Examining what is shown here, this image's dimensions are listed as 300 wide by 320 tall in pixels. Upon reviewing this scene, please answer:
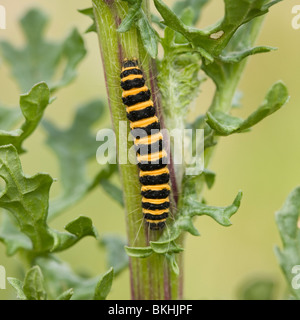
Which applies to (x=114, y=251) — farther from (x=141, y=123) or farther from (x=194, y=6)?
(x=194, y=6)

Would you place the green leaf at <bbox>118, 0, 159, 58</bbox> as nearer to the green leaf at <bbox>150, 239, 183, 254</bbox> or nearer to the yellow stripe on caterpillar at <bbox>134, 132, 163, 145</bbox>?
the yellow stripe on caterpillar at <bbox>134, 132, 163, 145</bbox>

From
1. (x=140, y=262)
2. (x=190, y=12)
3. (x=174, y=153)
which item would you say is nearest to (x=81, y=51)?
(x=190, y=12)

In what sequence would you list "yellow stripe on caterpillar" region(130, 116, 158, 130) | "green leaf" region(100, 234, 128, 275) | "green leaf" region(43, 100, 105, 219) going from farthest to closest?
1. "green leaf" region(43, 100, 105, 219)
2. "green leaf" region(100, 234, 128, 275)
3. "yellow stripe on caterpillar" region(130, 116, 158, 130)

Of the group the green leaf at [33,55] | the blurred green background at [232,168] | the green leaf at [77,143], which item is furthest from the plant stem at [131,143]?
A: the blurred green background at [232,168]

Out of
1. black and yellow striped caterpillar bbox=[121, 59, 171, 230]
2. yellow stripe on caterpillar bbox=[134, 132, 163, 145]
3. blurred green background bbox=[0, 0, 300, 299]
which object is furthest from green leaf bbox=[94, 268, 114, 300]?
blurred green background bbox=[0, 0, 300, 299]

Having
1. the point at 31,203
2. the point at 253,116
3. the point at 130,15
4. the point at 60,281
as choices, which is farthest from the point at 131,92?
the point at 60,281

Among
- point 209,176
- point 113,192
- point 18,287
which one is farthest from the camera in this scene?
point 113,192
